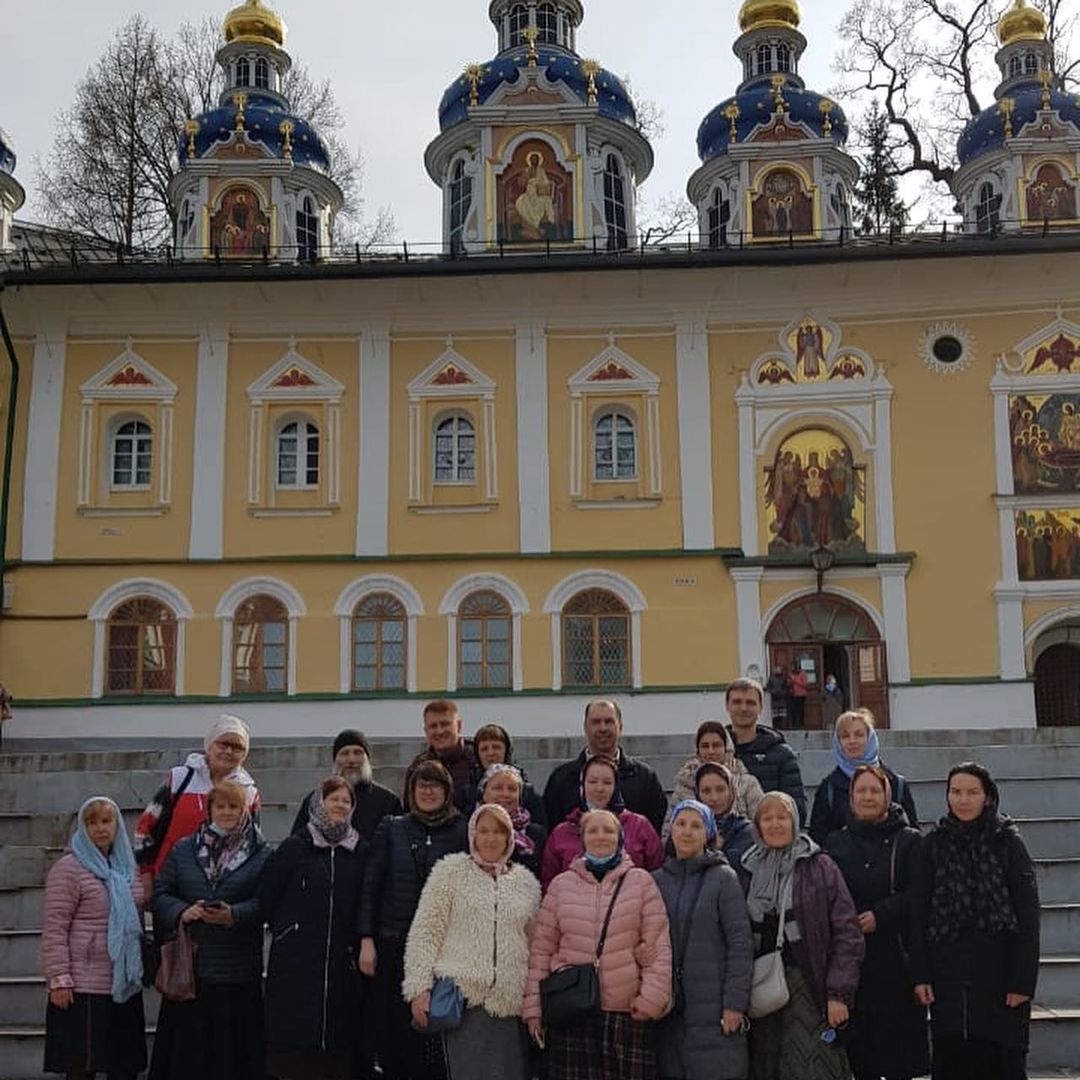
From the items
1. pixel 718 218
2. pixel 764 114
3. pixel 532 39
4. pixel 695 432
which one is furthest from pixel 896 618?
pixel 532 39

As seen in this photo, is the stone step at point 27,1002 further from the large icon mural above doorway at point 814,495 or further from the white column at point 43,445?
the large icon mural above doorway at point 814,495

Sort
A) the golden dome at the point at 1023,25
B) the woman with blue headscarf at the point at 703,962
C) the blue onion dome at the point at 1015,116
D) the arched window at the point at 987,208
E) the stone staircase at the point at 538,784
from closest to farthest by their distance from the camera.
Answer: the woman with blue headscarf at the point at 703,962, the stone staircase at the point at 538,784, the arched window at the point at 987,208, the blue onion dome at the point at 1015,116, the golden dome at the point at 1023,25

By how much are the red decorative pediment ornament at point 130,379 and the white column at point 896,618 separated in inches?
451

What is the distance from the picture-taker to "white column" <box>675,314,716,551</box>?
21172mm

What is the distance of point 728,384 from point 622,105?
23.4ft

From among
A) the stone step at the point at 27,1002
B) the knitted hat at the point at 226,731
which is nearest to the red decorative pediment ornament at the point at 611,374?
the stone step at the point at 27,1002

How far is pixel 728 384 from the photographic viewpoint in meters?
21.6

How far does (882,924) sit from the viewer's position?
6242 mm

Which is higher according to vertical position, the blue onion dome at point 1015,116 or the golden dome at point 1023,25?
the golden dome at point 1023,25

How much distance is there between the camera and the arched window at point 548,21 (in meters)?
26.7

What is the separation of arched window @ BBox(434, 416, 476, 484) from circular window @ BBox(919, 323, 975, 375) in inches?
275

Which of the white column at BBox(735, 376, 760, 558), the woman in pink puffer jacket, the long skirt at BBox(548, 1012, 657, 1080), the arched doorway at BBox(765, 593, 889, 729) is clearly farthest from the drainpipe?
the long skirt at BBox(548, 1012, 657, 1080)

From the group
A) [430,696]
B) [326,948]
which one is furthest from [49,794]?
[430,696]

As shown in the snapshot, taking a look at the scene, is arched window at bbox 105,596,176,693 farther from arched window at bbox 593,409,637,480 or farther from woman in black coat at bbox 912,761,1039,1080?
woman in black coat at bbox 912,761,1039,1080
